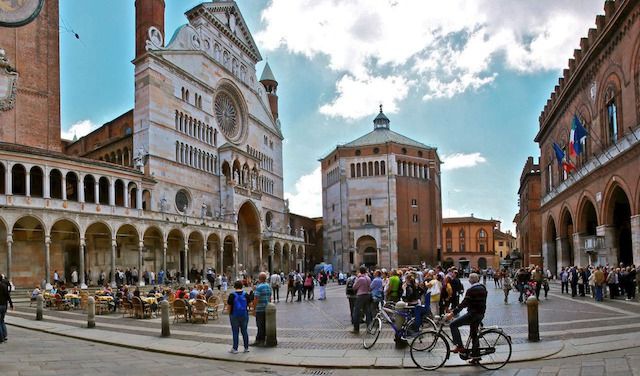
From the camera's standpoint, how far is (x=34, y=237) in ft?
109

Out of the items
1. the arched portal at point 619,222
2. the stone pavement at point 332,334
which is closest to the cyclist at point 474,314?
the stone pavement at point 332,334

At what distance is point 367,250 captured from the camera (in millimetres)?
73875

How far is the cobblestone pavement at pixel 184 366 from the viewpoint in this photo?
9.81 metres

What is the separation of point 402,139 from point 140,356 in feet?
235

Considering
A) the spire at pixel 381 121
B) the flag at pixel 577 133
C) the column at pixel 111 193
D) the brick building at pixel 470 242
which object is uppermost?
the spire at pixel 381 121

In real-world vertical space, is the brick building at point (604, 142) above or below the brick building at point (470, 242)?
above

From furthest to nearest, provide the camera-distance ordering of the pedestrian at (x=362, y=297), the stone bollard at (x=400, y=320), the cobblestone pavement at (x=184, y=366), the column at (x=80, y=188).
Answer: the column at (x=80, y=188)
the pedestrian at (x=362, y=297)
the stone bollard at (x=400, y=320)
the cobblestone pavement at (x=184, y=366)

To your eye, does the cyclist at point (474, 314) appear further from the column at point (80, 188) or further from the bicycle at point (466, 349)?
the column at point (80, 188)

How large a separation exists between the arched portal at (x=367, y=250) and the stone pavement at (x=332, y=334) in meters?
50.9

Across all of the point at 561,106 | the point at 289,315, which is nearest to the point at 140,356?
the point at 289,315

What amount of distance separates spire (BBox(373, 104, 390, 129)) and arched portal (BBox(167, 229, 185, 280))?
50071 millimetres

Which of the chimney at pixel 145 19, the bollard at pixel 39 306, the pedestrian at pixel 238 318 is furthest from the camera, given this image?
the chimney at pixel 145 19

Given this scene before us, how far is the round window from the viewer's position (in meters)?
46.8

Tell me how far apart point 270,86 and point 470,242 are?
1787 inches
